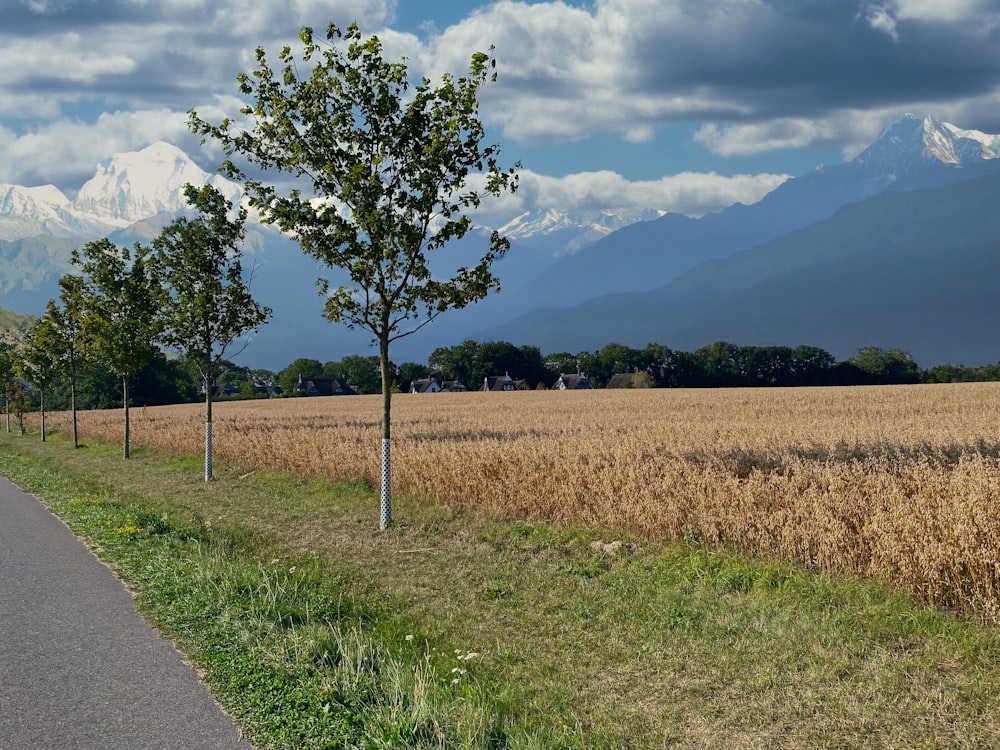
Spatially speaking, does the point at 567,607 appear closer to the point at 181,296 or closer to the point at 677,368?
the point at 181,296

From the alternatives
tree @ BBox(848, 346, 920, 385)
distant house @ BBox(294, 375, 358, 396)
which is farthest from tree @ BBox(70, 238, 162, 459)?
distant house @ BBox(294, 375, 358, 396)

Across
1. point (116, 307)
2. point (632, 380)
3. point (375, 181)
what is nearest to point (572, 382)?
point (632, 380)

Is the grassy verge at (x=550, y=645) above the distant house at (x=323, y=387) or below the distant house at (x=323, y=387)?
below

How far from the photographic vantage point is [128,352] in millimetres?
30609

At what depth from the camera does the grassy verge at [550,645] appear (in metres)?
5.98

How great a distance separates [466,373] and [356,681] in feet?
416

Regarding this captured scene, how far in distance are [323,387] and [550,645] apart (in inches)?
5402

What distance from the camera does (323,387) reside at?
141750 mm

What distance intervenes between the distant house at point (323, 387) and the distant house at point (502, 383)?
2589cm

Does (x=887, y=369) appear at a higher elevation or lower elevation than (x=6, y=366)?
higher

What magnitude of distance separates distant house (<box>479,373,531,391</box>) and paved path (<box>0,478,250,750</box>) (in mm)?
114891

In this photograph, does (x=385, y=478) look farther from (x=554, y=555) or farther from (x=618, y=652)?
(x=618, y=652)

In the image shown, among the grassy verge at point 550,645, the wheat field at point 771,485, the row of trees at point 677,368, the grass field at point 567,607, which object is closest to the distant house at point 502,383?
the row of trees at point 677,368

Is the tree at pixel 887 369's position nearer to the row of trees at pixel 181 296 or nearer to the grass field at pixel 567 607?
the grass field at pixel 567 607
